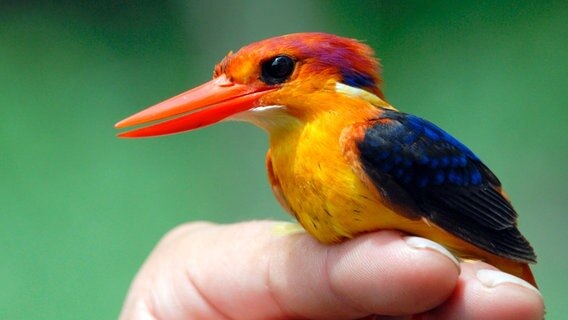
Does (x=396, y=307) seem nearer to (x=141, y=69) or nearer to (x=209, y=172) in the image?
(x=209, y=172)

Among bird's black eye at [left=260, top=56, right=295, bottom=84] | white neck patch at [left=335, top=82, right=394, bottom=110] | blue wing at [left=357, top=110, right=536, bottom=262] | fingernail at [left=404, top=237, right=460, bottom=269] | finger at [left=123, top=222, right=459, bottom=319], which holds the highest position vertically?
bird's black eye at [left=260, top=56, right=295, bottom=84]

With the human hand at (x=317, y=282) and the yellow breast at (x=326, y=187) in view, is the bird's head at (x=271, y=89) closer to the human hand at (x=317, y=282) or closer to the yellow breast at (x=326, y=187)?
the yellow breast at (x=326, y=187)

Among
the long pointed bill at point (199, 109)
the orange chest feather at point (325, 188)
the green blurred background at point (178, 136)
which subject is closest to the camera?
the orange chest feather at point (325, 188)

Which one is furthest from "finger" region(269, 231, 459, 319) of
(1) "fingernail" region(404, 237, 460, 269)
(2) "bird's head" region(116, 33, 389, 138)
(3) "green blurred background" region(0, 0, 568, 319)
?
(3) "green blurred background" region(0, 0, 568, 319)

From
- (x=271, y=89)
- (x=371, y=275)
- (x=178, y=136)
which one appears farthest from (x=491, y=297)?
(x=178, y=136)

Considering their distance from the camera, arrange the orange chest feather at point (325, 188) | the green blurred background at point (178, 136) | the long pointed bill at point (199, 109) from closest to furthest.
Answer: the orange chest feather at point (325, 188)
the long pointed bill at point (199, 109)
the green blurred background at point (178, 136)

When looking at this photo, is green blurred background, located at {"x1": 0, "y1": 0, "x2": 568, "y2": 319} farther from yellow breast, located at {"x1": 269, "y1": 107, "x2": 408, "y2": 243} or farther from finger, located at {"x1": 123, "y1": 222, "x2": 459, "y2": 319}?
yellow breast, located at {"x1": 269, "y1": 107, "x2": 408, "y2": 243}

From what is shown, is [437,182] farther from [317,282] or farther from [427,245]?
[317,282]

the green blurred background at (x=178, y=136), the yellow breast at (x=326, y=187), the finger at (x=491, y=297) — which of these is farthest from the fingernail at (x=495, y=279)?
A: the green blurred background at (x=178, y=136)
